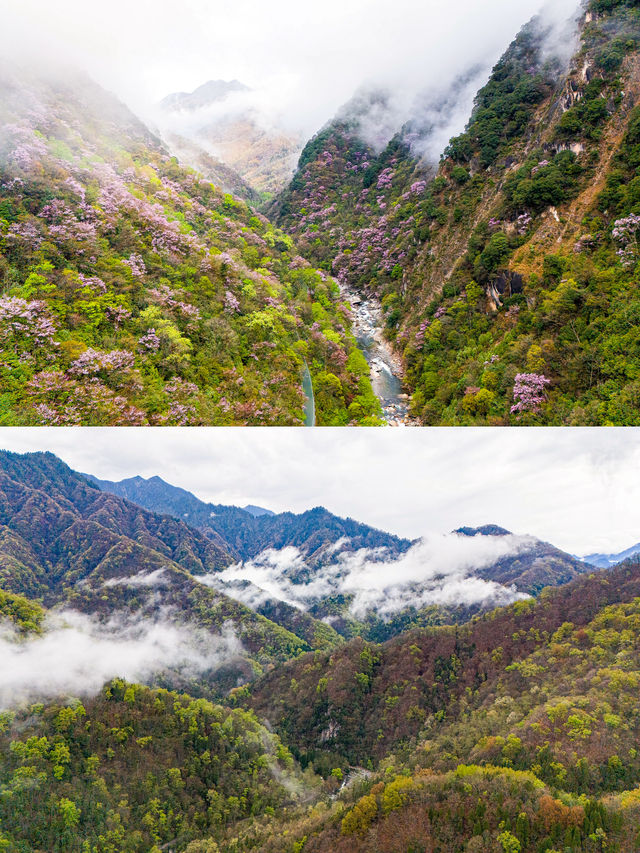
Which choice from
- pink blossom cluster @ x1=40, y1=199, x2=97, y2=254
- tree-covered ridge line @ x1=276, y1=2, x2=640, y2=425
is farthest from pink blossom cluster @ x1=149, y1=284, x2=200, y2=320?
tree-covered ridge line @ x1=276, y1=2, x2=640, y2=425

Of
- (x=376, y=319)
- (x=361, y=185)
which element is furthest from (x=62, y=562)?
(x=361, y=185)

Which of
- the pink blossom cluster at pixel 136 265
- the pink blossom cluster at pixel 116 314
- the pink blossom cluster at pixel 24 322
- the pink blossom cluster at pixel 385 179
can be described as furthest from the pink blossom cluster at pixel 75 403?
the pink blossom cluster at pixel 385 179

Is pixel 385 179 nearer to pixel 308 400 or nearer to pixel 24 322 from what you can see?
pixel 308 400

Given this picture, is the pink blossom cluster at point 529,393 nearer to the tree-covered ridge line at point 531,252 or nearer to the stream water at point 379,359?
the tree-covered ridge line at point 531,252

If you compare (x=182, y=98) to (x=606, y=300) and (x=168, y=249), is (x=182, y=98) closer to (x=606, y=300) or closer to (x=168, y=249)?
(x=168, y=249)

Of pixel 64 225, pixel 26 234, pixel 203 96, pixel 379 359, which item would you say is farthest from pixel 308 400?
pixel 203 96

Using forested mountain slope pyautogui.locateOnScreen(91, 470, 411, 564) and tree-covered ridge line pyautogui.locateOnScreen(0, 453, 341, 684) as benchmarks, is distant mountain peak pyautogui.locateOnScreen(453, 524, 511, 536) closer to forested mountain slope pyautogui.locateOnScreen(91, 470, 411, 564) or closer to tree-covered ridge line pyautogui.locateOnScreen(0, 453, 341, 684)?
forested mountain slope pyautogui.locateOnScreen(91, 470, 411, 564)

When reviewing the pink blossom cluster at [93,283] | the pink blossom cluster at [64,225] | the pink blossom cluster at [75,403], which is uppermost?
the pink blossom cluster at [64,225]
